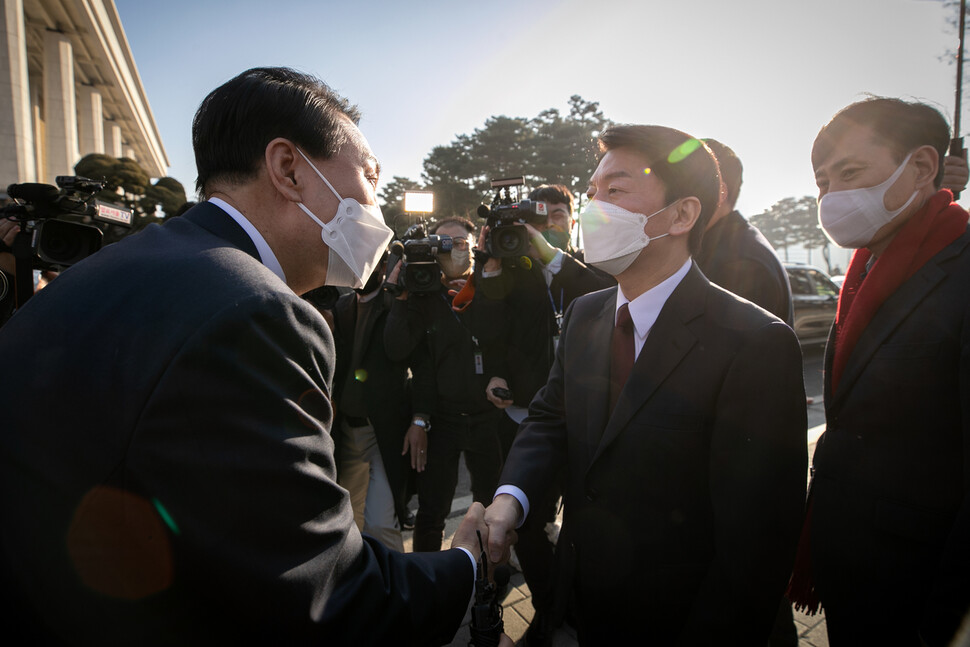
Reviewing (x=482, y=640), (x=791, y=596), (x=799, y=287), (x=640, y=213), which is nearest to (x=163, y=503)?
(x=482, y=640)

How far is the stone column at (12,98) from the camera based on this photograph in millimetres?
12844

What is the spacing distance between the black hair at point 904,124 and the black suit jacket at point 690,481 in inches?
40.4

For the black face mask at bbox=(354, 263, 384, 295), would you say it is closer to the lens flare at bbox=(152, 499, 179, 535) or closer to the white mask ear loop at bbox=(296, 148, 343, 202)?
the white mask ear loop at bbox=(296, 148, 343, 202)

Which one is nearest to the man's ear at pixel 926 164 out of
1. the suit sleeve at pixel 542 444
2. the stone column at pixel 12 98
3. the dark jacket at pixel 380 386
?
the suit sleeve at pixel 542 444

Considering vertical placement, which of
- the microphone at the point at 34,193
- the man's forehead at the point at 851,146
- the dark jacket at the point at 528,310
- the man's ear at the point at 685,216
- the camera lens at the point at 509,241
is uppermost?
the man's forehead at the point at 851,146

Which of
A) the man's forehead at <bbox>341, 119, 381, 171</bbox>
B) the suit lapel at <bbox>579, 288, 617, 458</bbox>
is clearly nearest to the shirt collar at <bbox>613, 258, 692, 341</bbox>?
the suit lapel at <bbox>579, 288, 617, 458</bbox>

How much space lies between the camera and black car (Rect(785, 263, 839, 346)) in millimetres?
11297

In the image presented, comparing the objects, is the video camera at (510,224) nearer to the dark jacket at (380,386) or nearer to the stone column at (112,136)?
the dark jacket at (380,386)

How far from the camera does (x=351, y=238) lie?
154 centimetres

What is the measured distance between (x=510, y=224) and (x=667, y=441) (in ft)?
6.85

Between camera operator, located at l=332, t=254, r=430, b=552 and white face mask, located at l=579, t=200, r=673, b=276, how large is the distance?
1848 mm

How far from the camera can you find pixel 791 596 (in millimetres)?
2113

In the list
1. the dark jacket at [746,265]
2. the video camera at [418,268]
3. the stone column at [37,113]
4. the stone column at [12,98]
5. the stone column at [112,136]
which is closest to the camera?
the dark jacket at [746,265]

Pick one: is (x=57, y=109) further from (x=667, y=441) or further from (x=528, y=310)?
(x=667, y=441)
